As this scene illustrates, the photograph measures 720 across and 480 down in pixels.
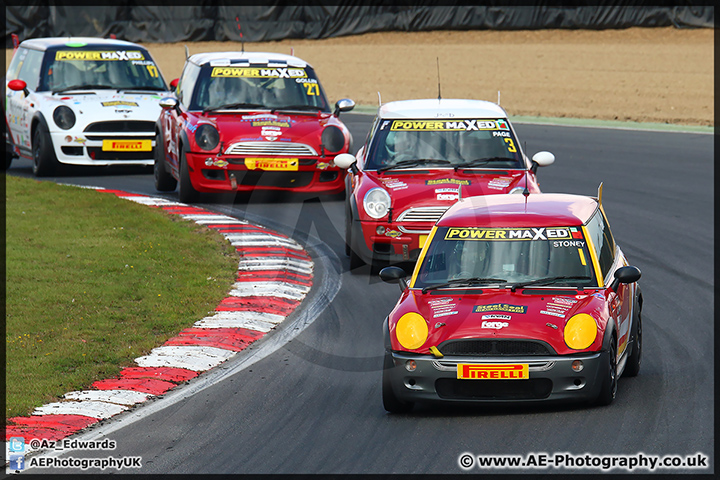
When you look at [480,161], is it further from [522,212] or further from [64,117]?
[64,117]

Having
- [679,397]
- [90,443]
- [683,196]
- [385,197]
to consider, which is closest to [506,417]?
[679,397]

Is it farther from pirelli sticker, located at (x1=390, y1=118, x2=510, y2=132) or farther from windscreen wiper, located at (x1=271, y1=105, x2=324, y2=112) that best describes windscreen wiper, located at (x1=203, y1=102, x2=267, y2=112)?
pirelli sticker, located at (x1=390, y1=118, x2=510, y2=132)

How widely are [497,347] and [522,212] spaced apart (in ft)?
4.55

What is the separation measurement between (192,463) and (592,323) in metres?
2.59

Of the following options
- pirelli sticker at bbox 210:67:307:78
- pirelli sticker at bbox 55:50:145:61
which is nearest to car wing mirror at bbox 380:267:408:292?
pirelli sticker at bbox 210:67:307:78

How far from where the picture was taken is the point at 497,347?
23.7ft

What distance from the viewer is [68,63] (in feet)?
59.0

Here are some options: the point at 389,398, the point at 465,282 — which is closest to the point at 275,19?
the point at 465,282

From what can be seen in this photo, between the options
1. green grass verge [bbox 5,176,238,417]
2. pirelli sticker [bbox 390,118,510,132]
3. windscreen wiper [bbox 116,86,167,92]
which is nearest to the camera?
green grass verge [bbox 5,176,238,417]

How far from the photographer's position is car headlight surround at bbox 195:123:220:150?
14727mm

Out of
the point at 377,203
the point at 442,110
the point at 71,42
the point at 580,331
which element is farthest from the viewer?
the point at 71,42

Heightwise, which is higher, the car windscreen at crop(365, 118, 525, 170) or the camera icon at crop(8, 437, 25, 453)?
the car windscreen at crop(365, 118, 525, 170)

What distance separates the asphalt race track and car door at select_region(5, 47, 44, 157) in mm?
6806
